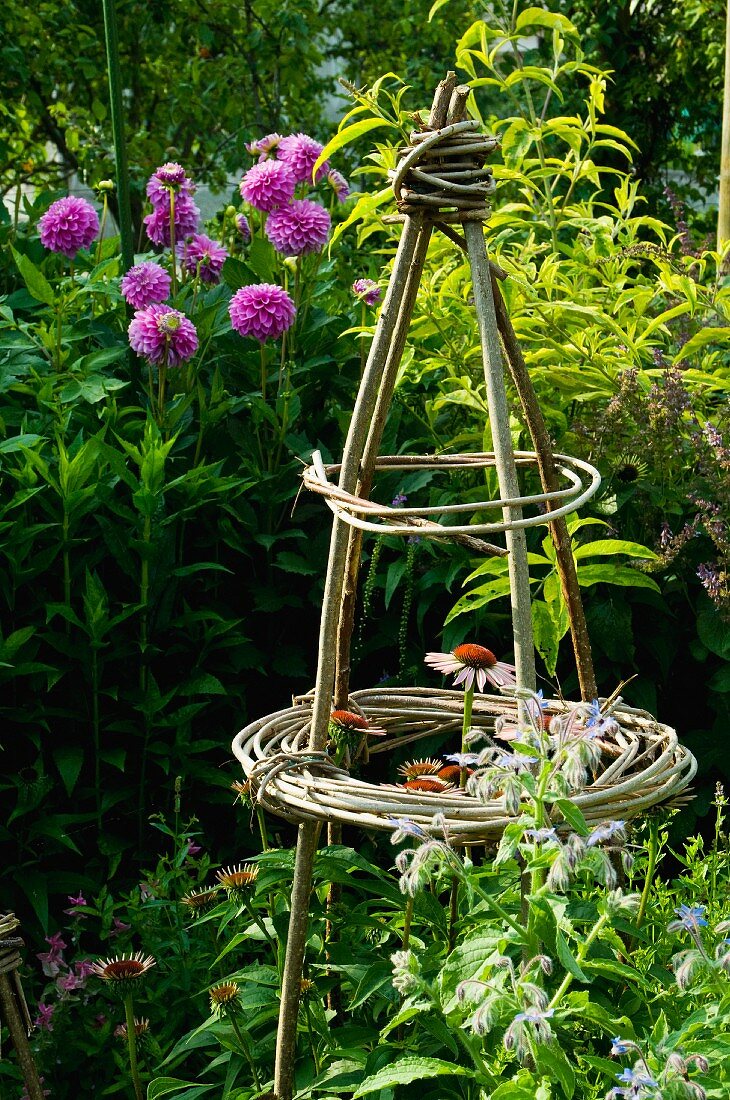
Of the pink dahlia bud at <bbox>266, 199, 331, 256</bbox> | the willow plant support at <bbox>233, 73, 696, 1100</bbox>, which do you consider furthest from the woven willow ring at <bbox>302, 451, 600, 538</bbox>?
the pink dahlia bud at <bbox>266, 199, 331, 256</bbox>

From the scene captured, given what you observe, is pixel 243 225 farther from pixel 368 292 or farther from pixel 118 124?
pixel 368 292

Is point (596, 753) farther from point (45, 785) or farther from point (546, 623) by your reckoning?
point (45, 785)

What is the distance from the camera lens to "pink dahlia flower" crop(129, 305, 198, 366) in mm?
2316

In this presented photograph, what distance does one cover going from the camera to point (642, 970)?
153 centimetres

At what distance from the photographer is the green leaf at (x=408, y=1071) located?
1217mm

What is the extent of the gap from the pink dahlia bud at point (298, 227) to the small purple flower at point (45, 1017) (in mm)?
1555

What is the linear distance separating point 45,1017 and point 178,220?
1.74 meters

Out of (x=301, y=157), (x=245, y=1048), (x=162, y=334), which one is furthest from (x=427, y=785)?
(x=301, y=157)

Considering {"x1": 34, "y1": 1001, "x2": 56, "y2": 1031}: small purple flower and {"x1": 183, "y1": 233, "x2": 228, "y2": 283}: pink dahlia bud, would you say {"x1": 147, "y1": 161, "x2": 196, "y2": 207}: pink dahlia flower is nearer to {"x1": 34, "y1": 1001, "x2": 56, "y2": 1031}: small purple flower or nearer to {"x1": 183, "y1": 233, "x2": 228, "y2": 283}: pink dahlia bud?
{"x1": 183, "y1": 233, "x2": 228, "y2": 283}: pink dahlia bud

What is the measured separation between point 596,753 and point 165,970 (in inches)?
41.0

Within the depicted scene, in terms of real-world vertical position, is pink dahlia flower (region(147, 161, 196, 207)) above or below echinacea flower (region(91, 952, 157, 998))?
above

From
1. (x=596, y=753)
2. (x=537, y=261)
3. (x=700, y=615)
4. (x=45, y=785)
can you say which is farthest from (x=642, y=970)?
(x=537, y=261)

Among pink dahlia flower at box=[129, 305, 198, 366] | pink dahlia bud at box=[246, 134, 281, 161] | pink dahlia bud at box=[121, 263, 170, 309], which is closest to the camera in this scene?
pink dahlia flower at box=[129, 305, 198, 366]

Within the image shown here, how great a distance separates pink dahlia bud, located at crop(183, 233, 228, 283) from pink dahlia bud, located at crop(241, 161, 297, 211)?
0.89 ft
